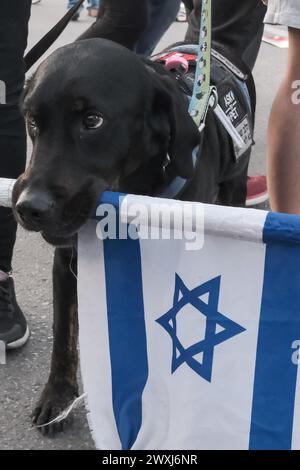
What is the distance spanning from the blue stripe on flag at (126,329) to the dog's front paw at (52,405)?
0.46 m

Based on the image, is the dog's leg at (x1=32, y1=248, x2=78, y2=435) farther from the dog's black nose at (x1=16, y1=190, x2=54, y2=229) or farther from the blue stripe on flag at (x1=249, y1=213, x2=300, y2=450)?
the blue stripe on flag at (x1=249, y1=213, x2=300, y2=450)

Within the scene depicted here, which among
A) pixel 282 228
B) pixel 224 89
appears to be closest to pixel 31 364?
pixel 224 89

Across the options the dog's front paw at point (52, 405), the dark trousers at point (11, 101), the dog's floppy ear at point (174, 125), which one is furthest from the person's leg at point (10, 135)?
the dog's floppy ear at point (174, 125)

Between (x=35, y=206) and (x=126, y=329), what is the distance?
0.37m

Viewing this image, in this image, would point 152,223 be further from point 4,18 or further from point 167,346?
point 4,18

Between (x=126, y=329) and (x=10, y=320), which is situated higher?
(x=126, y=329)

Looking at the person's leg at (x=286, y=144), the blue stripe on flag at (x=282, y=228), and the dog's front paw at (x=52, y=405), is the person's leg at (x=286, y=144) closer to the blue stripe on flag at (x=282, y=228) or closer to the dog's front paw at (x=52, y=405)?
the dog's front paw at (x=52, y=405)

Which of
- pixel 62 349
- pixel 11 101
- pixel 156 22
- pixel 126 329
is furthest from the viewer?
pixel 156 22

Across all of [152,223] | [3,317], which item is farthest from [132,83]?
[3,317]

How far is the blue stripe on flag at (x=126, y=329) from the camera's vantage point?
1.87 m

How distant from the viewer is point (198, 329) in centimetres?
181

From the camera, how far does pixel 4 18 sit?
2506mm

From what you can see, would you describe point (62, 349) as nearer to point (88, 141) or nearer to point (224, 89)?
point (88, 141)

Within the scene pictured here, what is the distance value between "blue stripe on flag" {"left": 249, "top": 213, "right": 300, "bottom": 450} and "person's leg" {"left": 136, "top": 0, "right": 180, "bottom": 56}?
2.26 metres
